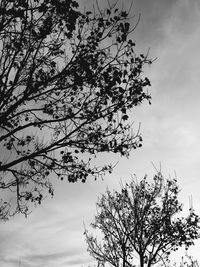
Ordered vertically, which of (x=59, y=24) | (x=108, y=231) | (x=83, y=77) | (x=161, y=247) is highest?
(x=59, y=24)

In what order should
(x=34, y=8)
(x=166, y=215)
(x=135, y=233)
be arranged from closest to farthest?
(x=34, y=8) → (x=135, y=233) → (x=166, y=215)

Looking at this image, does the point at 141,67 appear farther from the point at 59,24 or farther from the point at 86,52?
the point at 59,24

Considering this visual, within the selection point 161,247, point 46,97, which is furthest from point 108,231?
point 46,97

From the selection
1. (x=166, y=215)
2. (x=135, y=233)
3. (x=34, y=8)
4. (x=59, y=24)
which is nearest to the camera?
(x=34, y=8)

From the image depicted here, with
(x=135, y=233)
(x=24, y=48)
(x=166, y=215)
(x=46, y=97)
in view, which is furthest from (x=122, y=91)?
(x=166, y=215)

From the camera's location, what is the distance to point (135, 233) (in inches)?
796

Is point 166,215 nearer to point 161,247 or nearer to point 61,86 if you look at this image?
point 161,247

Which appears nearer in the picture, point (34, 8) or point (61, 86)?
point (34, 8)

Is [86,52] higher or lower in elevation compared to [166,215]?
higher

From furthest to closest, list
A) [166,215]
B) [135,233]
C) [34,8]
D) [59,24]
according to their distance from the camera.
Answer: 1. [166,215]
2. [135,233]
3. [59,24]
4. [34,8]

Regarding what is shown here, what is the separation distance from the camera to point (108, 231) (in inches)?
860

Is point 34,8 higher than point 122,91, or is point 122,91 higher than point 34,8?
point 34,8

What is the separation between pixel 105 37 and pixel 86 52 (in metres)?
0.73

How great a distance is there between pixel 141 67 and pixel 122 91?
1129 millimetres
